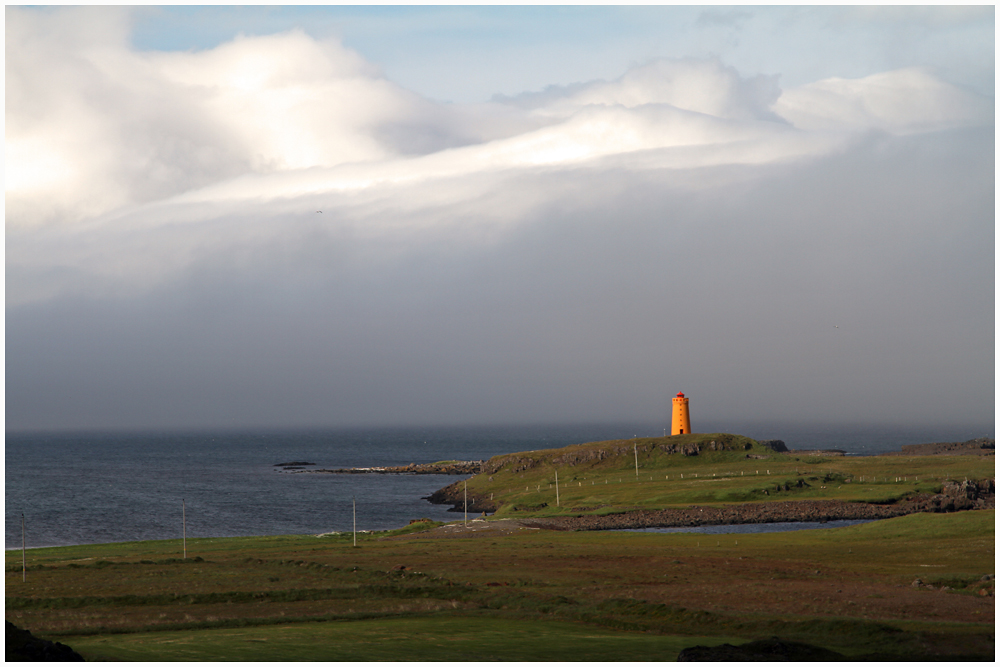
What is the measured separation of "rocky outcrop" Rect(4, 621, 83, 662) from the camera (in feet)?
74.5

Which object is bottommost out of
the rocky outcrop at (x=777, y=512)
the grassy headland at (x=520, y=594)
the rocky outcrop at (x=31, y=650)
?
the rocky outcrop at (x=777, y=512)

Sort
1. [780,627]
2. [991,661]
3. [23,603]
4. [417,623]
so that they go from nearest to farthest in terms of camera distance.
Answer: [991,661]
[780,627]
[417,623]
[23,603]

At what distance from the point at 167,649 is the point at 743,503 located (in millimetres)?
85123

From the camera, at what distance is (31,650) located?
2328 cm

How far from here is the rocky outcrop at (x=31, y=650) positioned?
2270 centimetres

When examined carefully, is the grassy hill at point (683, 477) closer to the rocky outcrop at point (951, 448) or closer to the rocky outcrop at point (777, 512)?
the rocky outcrop at point (777, 512)

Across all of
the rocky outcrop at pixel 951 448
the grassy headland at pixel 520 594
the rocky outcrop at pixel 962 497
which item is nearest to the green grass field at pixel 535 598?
the grassy headland at pixel 520 594

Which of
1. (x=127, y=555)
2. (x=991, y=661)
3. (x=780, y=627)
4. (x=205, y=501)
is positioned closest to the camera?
(x=991, y=661)

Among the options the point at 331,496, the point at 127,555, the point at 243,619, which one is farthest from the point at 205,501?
the point at 243,619

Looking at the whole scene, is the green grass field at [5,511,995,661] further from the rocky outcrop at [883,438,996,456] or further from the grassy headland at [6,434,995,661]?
the rocky outcrop at [883,438,996,456]

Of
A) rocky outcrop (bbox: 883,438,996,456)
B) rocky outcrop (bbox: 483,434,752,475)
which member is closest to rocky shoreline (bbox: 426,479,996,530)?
rocky outcrop (bbox: 483,434,752,475)

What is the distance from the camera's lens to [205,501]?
147 metres

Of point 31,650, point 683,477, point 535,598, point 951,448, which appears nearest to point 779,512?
point 683,477

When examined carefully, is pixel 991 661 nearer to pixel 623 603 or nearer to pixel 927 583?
pixel 623 603
